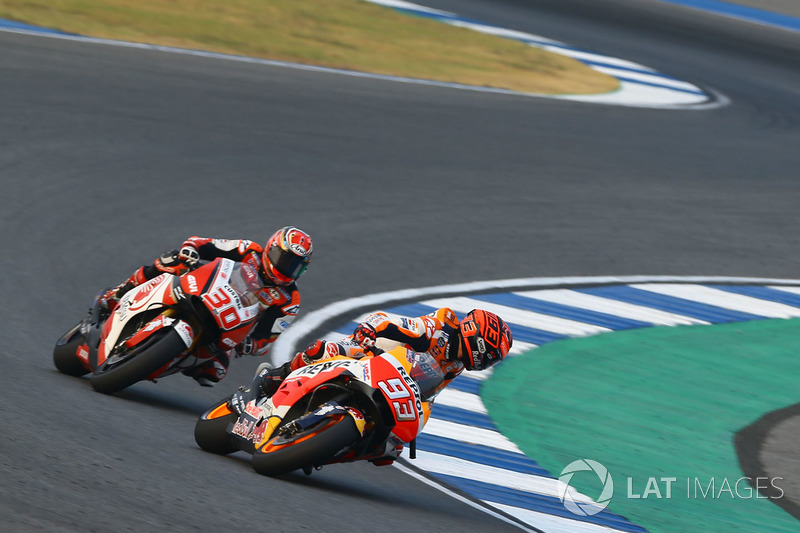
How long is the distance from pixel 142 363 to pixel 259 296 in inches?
35.4

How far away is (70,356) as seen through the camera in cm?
762

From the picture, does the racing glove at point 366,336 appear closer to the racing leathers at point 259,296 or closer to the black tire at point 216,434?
the black tire at point 216,434

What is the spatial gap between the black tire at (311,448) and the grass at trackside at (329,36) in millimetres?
12301

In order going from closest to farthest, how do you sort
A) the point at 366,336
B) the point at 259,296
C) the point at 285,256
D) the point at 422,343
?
the point at 366,336
the point at 422,343
the point at 285,256
the point at 259,296

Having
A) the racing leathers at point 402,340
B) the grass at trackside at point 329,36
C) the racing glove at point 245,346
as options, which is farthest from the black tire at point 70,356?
the grass at trackside at point 329,36

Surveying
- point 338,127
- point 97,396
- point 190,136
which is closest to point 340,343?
point 97,396

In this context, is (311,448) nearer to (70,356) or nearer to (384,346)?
(384,346)

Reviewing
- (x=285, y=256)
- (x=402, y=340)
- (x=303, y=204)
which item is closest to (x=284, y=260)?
(x=285, y=256)

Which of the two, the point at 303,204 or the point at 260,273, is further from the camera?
the point at 303,204

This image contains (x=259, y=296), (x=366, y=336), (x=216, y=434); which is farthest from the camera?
(x=259, y=296)

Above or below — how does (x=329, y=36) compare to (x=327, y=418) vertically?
below

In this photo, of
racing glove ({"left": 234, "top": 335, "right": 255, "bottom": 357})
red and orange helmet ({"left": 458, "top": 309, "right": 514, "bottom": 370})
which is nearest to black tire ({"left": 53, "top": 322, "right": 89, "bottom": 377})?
racing glove ({"left": 234, "top": 335, "right": 255, "bottom": 357})

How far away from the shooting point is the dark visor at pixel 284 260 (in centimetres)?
742

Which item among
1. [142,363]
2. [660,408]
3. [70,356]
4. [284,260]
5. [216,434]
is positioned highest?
[284,260]
